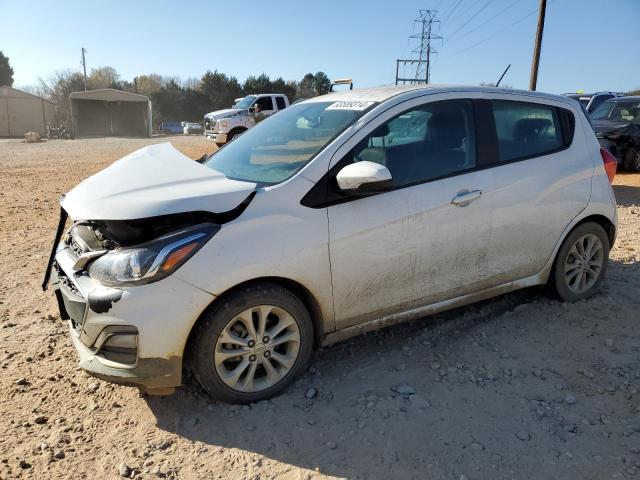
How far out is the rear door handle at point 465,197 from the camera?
340 centimetres

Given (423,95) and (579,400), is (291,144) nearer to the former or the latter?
(423,95)

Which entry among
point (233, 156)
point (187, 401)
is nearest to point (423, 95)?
point (233, 156)

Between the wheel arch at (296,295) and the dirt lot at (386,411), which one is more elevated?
the wheel arch at (296,295)

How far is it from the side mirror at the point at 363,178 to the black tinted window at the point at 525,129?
1203mm

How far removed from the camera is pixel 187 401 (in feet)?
9.97

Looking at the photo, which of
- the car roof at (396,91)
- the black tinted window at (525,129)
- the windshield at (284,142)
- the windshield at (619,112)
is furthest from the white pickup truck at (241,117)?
the black tinted window at (525,129)

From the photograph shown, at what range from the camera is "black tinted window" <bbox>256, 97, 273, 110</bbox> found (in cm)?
2092

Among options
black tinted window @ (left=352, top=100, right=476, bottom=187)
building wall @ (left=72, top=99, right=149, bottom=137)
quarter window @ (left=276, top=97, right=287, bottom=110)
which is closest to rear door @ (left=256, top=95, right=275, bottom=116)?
quarter window @ (left=276, top=97, right=287, bottom=110)

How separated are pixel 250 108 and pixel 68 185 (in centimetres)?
1027

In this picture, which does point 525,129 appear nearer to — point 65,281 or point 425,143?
point 425,143

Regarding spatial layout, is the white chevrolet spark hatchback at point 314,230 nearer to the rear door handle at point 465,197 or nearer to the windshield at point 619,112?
the rear door handle at point 465,197

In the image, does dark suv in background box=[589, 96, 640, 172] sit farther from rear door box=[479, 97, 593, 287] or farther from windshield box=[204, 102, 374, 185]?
windshield box=[204, 102, 374, 185]

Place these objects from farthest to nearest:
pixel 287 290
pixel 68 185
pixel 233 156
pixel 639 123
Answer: pixel 639 123 → pixel 68 185 → pixel 233 156 → pixel 287 290

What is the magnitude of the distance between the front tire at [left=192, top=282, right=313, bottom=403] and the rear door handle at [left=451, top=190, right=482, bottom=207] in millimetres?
1263
